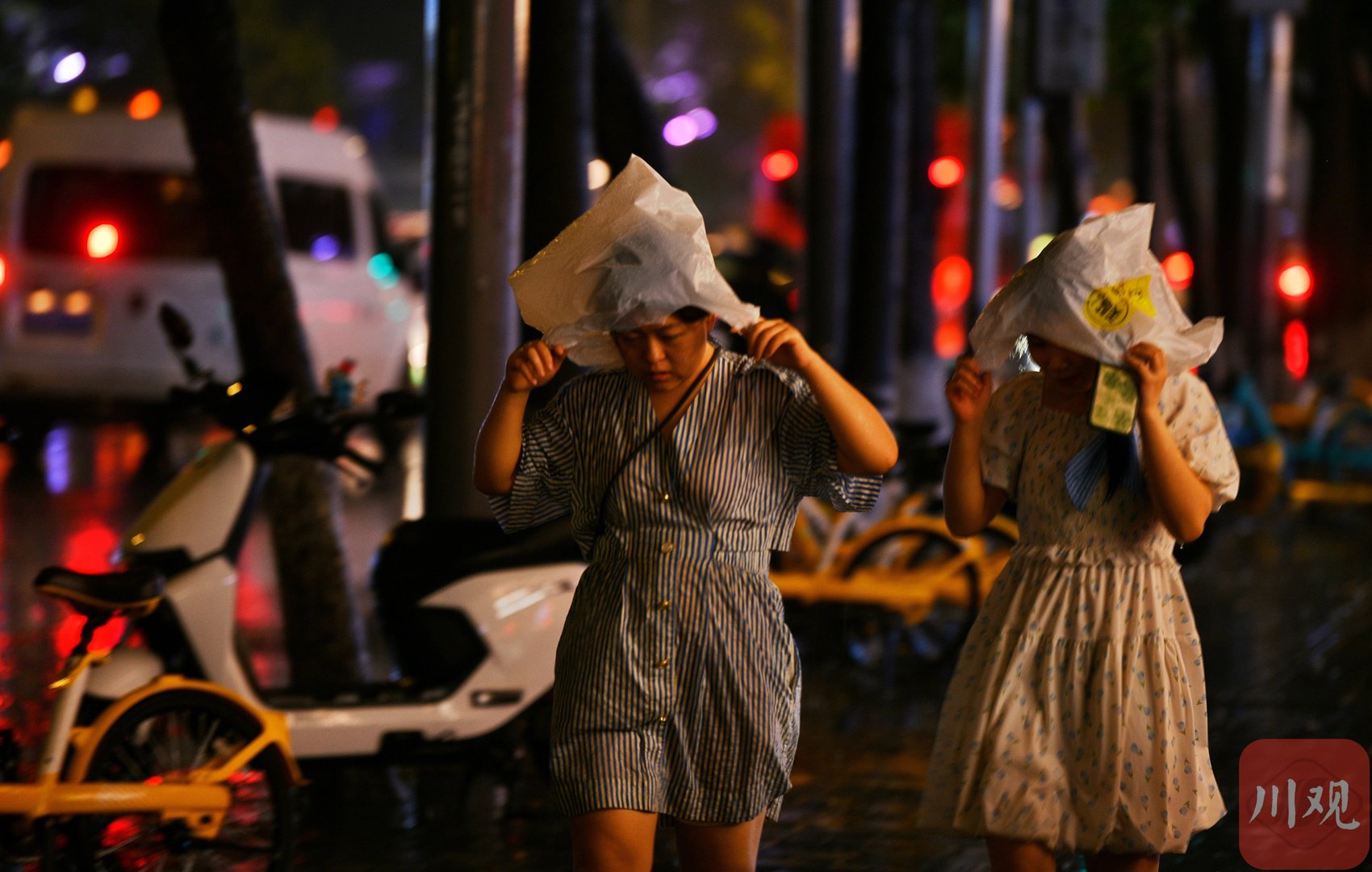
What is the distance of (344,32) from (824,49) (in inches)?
2080

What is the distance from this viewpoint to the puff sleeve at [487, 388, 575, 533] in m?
3.74

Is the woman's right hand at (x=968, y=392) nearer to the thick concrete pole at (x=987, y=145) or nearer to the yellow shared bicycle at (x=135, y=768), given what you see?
the yellow shared bicycle at (x=135, y=768)

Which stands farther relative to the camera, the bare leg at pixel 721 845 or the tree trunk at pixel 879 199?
the tree trunk at pixel 879 199

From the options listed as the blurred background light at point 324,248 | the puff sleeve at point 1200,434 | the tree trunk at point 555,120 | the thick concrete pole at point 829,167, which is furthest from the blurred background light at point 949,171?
the puff sleeve at point 1200,434

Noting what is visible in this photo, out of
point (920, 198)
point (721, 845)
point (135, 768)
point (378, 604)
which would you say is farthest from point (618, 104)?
point (721, 845)

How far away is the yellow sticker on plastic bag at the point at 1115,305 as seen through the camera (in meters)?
3.75

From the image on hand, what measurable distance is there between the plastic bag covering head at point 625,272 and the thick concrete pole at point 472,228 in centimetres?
301

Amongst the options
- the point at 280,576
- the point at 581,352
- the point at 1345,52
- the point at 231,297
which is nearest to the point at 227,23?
the point at 231,297

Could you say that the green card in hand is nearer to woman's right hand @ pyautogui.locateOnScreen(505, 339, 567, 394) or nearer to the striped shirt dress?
the striped shirt dress

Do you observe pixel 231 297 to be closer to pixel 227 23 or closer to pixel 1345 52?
pixel 227 23

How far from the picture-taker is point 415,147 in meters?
62.3

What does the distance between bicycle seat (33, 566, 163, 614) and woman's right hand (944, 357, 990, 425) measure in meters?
2.15

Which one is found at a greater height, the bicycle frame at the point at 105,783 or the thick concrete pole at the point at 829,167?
the thick concrete pole at the point at 829,167

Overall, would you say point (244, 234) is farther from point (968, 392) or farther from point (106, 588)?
point (968, 392)
